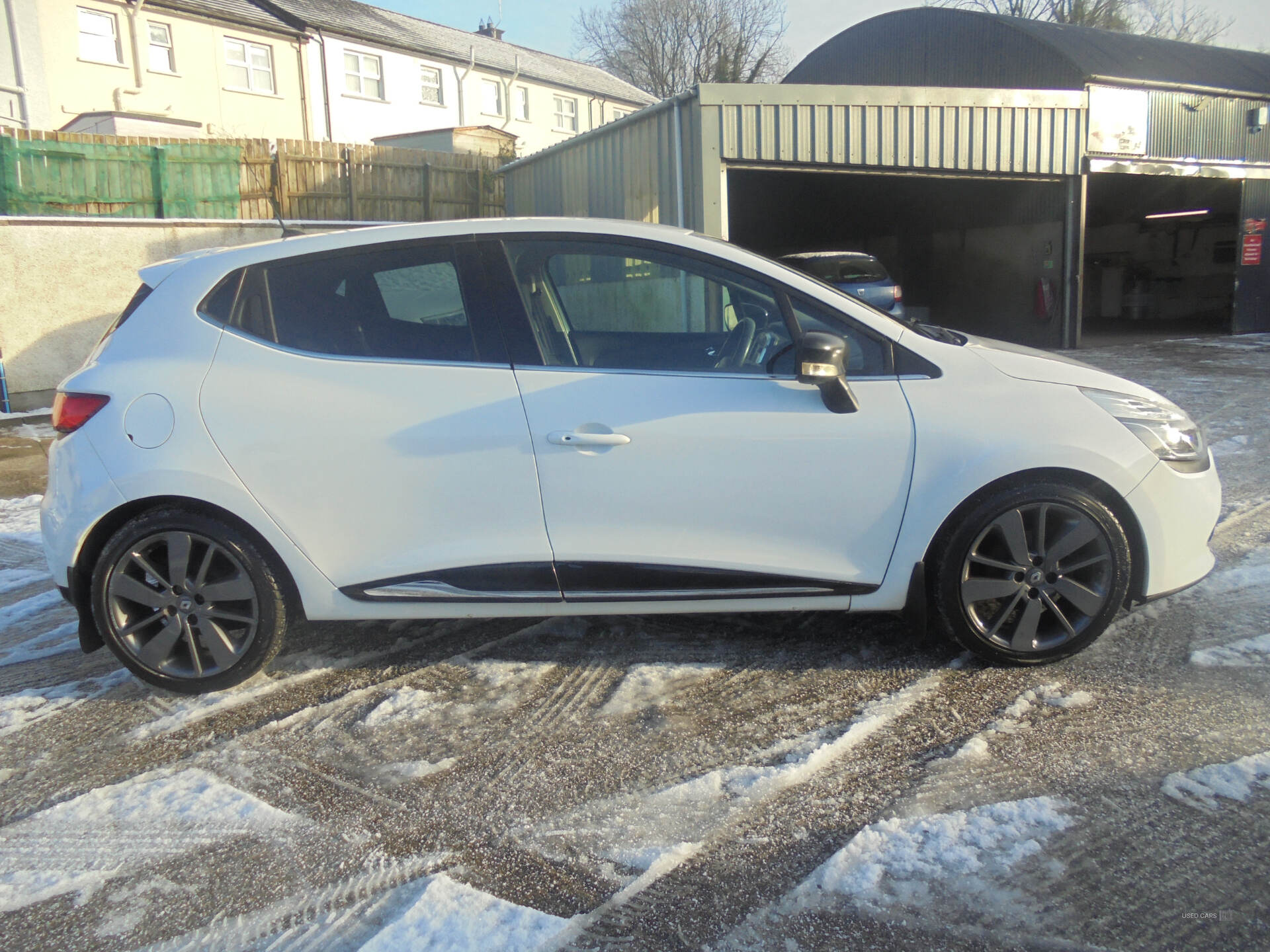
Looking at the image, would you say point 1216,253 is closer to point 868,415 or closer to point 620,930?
point 868,415

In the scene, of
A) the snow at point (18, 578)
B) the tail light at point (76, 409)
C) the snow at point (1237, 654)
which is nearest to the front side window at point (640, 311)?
the tail light at point (76, 409)

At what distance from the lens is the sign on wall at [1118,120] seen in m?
15.0

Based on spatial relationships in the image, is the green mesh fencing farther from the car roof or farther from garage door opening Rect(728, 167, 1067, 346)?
the car roof

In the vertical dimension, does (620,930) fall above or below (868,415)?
below

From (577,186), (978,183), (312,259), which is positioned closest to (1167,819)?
(312,259)

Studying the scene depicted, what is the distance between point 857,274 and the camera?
14.8 meters

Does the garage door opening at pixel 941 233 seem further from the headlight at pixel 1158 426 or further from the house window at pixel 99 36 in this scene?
the house window at pixel 99 36

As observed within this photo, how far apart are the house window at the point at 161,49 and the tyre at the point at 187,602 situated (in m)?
24.8

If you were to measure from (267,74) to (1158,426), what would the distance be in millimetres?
28046

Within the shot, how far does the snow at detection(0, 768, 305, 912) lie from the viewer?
8.16 ft

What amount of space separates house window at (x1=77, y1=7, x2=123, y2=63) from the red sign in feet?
84.4

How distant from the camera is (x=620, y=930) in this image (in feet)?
7.26

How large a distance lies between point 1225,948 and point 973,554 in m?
1.52

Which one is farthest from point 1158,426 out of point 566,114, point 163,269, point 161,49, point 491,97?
point 566,114
